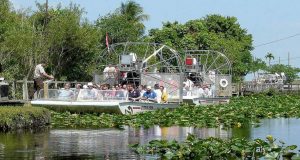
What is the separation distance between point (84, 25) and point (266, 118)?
18605 millimetres

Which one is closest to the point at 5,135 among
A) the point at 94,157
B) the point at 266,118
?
the point at 94,157

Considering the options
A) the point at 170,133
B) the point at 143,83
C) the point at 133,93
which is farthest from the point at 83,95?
the point at 170,133

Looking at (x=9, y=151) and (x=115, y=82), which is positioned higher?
(x=115, y=82)

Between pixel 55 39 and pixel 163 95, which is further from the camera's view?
pixel 55 39

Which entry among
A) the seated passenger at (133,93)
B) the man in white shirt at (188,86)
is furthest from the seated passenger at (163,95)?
the man in white shirt at (188,86)

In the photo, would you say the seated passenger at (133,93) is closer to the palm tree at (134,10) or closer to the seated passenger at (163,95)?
the seated passenger at (163,95)

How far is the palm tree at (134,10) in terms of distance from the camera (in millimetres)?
73625

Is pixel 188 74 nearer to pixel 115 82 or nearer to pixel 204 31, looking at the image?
pixel 115 82

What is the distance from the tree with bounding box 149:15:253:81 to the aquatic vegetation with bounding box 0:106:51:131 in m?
52.5

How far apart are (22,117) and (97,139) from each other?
14.7 feet

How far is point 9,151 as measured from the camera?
64.3 ft

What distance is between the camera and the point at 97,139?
76.4 ft

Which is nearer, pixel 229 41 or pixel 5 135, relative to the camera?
pixel 5 135

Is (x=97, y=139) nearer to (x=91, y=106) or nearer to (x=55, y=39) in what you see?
(x=91, y=106)
